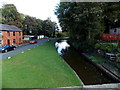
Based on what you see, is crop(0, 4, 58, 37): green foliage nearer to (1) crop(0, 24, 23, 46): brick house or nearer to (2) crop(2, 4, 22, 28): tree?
(2) crop(2, 4, 22, 28): tree

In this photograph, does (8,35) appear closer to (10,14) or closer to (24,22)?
(10,14)

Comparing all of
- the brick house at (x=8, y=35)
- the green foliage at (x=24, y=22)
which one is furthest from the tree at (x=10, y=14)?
the brick house at (x=8, y=35)

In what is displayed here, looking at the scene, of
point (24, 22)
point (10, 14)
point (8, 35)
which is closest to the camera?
point (8, 35)

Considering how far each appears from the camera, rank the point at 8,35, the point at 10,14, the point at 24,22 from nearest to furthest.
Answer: the point at 8,35, the point at 10,14, the point at 24,22

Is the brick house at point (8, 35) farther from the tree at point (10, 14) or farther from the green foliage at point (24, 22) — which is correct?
the tree at point (10, 14)

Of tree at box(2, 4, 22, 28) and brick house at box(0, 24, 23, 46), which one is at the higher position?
tree at box(2, 4, 22, 28)

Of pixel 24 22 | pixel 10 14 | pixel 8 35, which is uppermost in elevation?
pixel 10 14

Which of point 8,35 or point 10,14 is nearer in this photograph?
point 8,35

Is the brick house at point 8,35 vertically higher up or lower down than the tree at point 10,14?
lower down

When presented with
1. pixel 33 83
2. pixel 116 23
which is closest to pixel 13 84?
pixel 33 83

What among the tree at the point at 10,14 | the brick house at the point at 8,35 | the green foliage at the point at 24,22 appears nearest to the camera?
the brick house at the point at 8,35

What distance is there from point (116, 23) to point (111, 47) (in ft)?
60.9

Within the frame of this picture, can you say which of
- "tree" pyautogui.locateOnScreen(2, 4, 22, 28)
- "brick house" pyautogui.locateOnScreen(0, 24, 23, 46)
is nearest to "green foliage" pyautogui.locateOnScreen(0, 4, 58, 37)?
"tree" pyautogui.locateOnScreen(2, 4, 22, 28)

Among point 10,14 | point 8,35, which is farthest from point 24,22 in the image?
point 8,35
